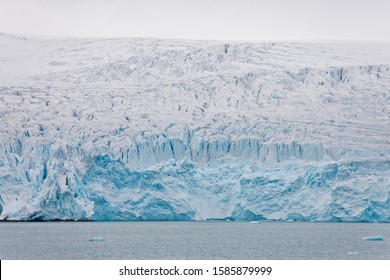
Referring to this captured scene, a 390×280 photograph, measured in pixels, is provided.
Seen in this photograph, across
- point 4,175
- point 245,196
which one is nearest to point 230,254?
point 245,196

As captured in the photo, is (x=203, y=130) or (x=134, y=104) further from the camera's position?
(x=134, y=104)

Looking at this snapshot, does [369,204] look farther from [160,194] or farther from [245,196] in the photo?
[160,194]

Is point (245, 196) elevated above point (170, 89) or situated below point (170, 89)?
below

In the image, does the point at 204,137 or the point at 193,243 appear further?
the point at 204,137

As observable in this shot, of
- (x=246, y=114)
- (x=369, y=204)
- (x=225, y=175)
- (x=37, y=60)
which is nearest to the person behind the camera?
(x=369, y=204)

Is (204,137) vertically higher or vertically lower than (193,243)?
higher

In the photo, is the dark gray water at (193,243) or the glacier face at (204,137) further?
the glacier face at (204,137)
